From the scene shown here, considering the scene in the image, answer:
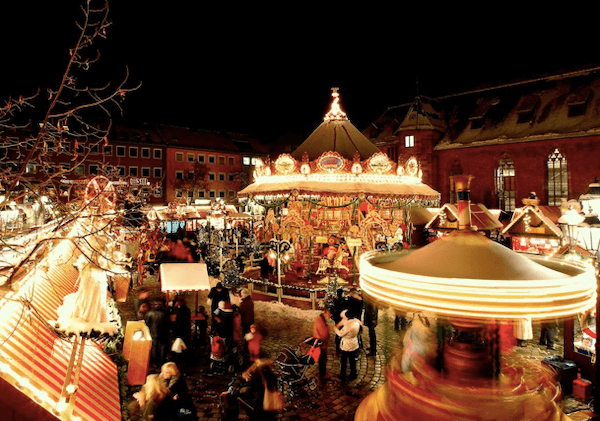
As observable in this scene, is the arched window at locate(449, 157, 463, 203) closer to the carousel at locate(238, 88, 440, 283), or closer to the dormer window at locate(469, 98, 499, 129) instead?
the dormer window at locate(469, 98, 499, 129)

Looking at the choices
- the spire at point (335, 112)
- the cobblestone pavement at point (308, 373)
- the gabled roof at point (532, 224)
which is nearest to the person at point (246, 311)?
the cobblestone pavement at point (308, 373)

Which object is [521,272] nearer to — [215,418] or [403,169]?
[215,418]

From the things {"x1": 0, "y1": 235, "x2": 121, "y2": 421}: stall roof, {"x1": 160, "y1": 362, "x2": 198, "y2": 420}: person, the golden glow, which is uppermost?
the golden glow

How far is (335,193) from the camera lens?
13.3 meters

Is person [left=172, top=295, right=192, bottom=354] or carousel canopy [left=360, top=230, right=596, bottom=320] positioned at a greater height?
carousel canopy [left=360, top=230, right=596, bottom=320]

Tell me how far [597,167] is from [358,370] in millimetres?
27175

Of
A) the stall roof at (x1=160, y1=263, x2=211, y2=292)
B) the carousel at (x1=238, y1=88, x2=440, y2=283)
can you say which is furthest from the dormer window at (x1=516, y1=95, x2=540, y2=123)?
the stall roof at (x1=160, y1=263, x2=211, y2=292)

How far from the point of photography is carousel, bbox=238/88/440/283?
13.5 metres

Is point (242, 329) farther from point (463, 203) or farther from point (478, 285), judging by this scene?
point (478, 285)

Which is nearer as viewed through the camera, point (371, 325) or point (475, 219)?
point (371, 325)

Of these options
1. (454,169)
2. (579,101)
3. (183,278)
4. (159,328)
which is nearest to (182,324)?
(159,328)

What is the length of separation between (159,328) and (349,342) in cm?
385

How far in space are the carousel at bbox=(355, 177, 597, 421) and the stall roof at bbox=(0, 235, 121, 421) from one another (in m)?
2.93

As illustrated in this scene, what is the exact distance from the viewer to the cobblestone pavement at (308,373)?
20.4 feet
